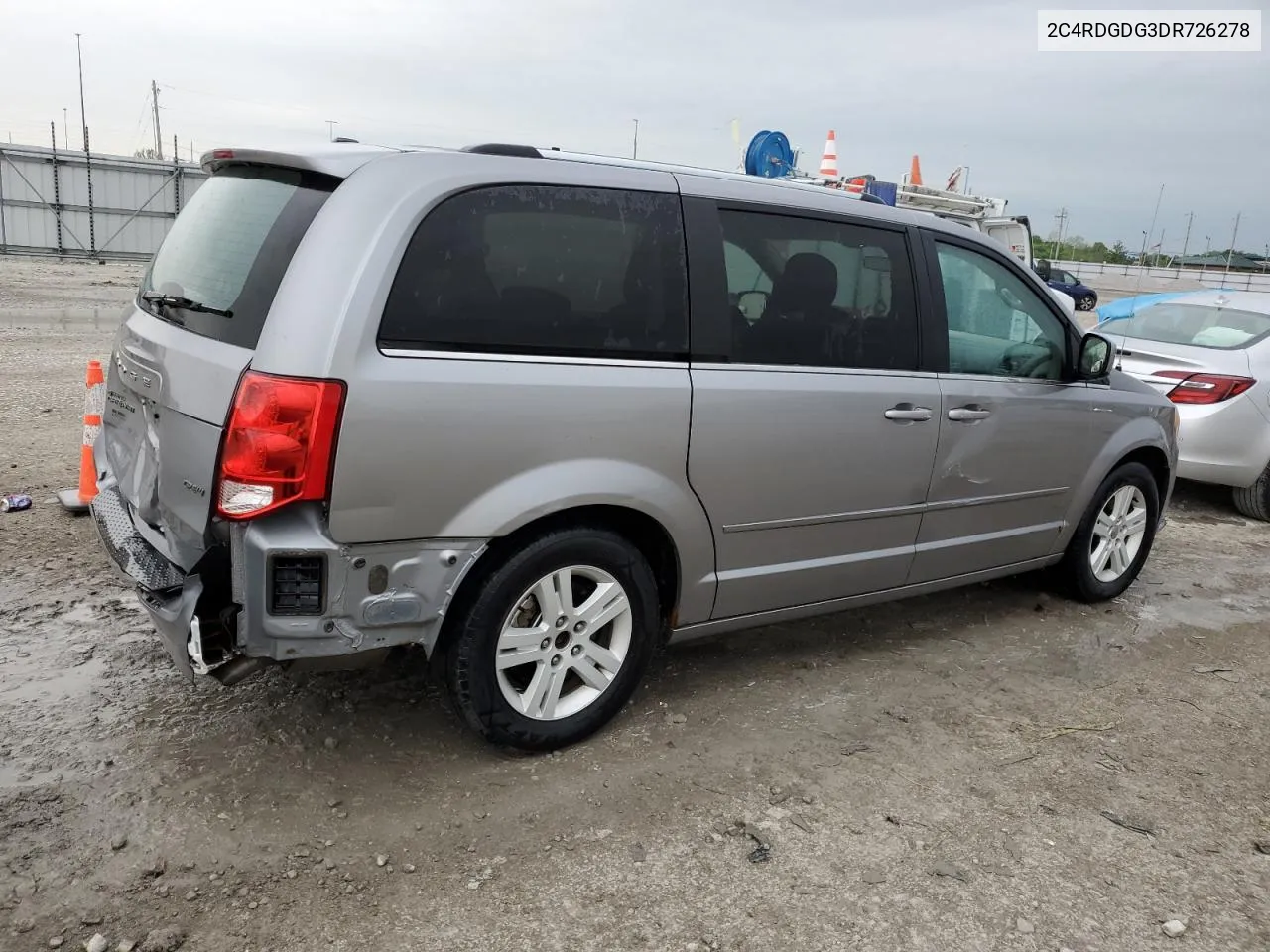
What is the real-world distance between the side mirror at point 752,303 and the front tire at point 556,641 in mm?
883

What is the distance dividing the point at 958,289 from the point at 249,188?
269cm

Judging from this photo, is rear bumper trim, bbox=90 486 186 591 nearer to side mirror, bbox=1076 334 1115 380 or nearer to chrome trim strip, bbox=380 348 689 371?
chrome trim strip, bbox=380 348 689 371

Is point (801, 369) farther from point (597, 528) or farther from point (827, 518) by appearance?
point (597, 528)

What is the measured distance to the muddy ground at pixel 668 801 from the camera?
2.54 meters

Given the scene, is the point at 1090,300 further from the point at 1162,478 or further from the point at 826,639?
the point at 826,639

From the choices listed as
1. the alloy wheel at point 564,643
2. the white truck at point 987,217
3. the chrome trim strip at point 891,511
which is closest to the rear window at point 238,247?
the alloy wheel at point 564,643

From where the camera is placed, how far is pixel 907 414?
3816 mm

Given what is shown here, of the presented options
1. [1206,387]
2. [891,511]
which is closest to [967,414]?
[891,511]

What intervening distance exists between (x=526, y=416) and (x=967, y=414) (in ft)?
6.50

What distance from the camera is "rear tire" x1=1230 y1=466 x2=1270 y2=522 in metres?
7.00

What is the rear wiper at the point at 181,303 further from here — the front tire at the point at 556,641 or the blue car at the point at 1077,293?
the blue car at the point at 1077,293

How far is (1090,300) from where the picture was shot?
20.4 metres

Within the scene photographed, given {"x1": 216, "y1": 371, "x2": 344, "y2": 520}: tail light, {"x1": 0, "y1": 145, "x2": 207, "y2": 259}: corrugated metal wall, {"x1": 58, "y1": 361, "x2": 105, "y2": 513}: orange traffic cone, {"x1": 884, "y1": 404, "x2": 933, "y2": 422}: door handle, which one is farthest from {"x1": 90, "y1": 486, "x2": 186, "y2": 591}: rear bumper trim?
{"x1": 0, "y1": 145, "x2": 207, "y2": 259}: corrugated metal wall

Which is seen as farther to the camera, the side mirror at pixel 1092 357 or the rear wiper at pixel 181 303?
the side mirror at pixel 1092 357
